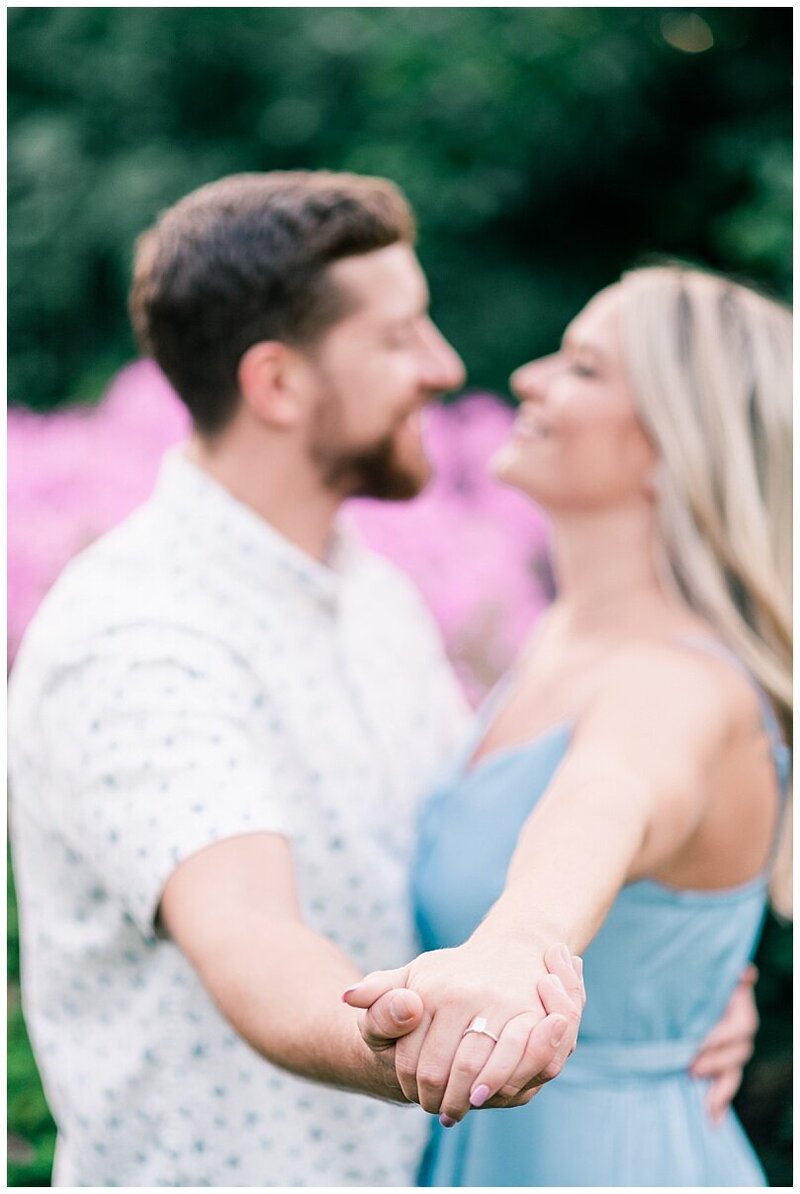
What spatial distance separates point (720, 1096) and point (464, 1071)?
1379 millimetres

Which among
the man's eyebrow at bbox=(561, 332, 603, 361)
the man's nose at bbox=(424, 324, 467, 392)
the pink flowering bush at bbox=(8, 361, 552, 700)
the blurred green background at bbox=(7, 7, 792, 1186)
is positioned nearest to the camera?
the man's eyebrow at bbox=(561, 332, 603, 361)

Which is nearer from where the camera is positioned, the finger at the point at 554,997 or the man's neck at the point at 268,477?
the finger at the point at 554,997

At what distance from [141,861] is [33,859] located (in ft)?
1.82

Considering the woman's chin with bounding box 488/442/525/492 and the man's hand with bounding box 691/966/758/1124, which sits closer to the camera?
the man's hand with bounding box 691/966/758/1124

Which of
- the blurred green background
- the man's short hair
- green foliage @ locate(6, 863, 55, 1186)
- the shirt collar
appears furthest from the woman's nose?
the blurred green background

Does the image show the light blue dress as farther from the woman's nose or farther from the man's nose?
the man's nose

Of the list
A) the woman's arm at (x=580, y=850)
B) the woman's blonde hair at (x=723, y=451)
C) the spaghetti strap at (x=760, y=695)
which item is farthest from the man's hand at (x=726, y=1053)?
the woman's arm at (x=580, y=850)

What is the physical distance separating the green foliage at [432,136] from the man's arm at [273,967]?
3.09 m

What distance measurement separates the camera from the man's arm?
1.15 metres

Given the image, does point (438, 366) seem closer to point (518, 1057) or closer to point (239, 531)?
point (239, 531)

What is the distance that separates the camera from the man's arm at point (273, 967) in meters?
1.15

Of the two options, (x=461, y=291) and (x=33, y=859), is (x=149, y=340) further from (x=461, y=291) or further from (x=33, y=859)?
(x=461, y=291)

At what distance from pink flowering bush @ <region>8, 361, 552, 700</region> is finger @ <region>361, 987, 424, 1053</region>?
2.09 metres

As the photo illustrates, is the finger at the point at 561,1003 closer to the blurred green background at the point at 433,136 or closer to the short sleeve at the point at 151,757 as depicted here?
the short sleeve at the point at 151,757
